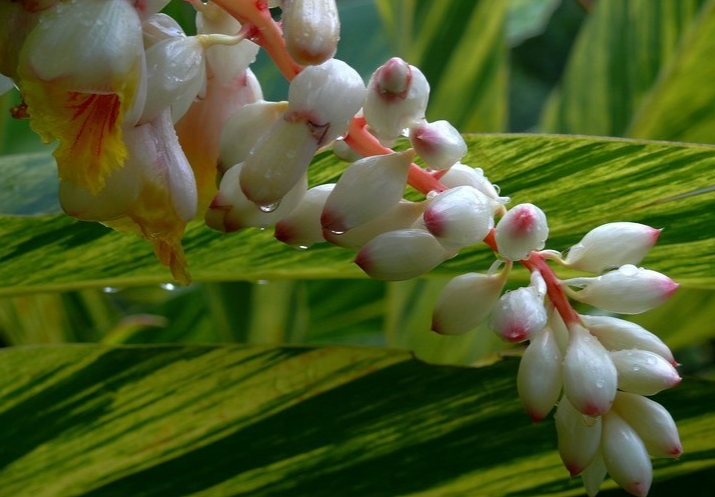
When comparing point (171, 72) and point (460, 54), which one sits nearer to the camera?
Answer: point (171, 72)

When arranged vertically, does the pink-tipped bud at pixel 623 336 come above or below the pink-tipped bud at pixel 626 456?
above

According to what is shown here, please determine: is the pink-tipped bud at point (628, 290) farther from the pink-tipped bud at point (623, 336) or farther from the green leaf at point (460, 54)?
the green leaf at point (460, 54)

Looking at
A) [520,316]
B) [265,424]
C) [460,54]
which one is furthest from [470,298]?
[460,54]

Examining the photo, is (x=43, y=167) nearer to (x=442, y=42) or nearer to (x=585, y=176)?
(x=585, y=176)

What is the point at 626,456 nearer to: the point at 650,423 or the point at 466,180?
the point at 650,423

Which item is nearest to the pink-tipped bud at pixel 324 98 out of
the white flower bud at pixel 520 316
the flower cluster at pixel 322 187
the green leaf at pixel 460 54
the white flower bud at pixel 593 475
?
the flower cluster at pixel 322 187

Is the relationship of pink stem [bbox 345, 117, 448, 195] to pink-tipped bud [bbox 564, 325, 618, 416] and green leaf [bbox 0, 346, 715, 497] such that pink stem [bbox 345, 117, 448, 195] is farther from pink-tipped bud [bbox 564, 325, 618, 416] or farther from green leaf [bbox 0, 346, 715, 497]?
green leaf [bbox 0, 346, 715, 497]
